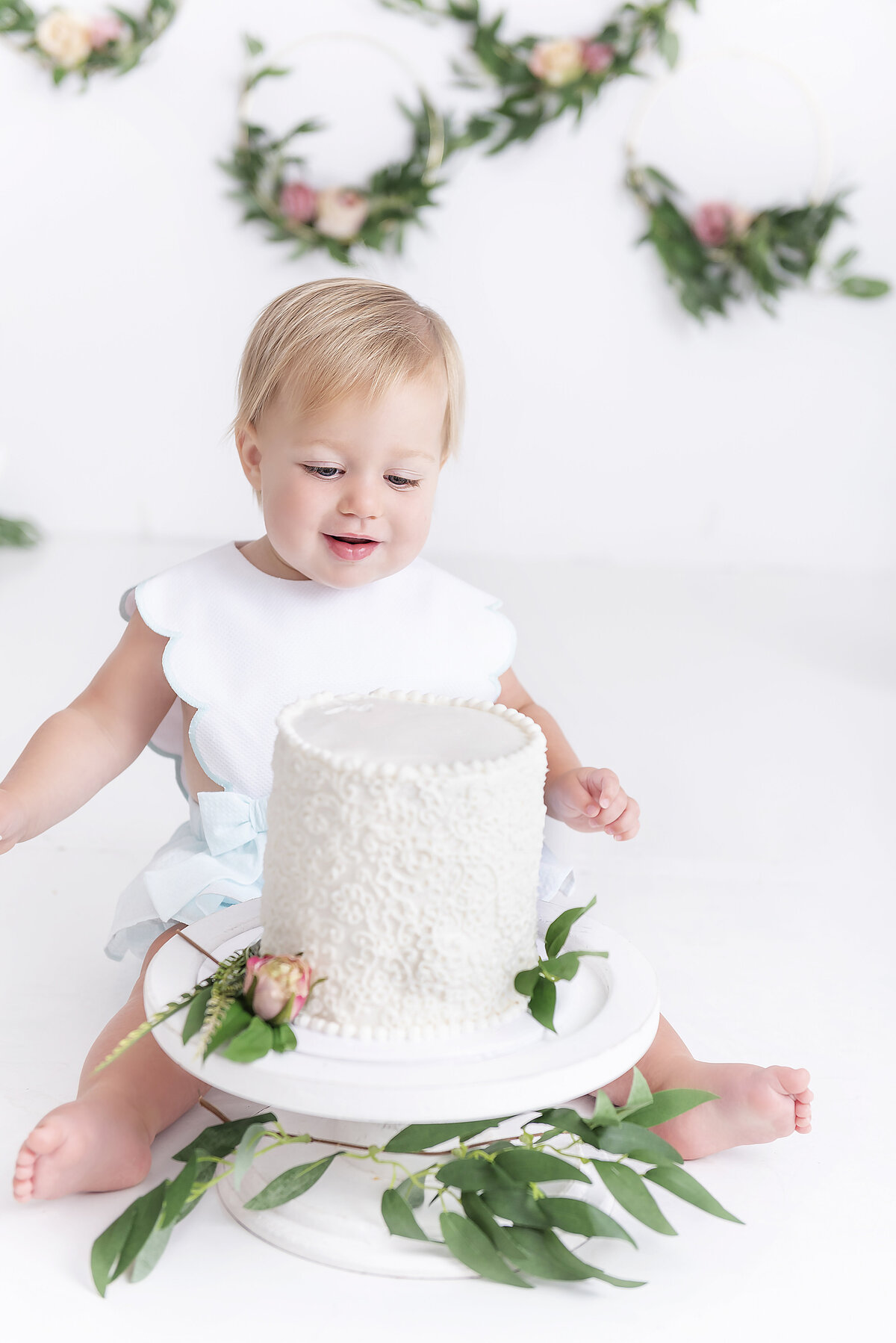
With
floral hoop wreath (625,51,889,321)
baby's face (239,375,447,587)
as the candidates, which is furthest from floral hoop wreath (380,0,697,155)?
baby's face (239,375,447,587)

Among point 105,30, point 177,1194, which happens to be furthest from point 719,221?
point 177,1194

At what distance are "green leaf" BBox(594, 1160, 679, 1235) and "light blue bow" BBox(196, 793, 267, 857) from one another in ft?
1.46

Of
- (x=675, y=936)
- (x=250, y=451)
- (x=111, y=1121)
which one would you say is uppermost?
(x=250, y=451)

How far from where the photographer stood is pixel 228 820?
44.4 inches

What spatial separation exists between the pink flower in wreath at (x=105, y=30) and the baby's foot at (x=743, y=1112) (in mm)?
2960

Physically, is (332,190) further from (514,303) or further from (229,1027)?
(229,1027)

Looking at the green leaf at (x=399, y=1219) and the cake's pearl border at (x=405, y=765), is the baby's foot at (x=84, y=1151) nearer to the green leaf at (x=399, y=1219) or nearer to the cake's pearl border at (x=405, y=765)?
the green leaf at (x=399, y=1219)

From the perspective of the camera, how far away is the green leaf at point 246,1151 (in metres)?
A: 0.80

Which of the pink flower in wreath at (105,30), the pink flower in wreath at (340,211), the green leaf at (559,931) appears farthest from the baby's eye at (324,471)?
the pink flower in wreath at (105,30)

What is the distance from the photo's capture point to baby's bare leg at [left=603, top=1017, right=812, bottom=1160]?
94cm

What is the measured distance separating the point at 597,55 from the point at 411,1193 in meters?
2.97

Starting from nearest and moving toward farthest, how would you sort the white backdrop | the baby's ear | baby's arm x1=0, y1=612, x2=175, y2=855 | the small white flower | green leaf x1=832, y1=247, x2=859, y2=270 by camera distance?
baby's arm x1=0, y1=612, x2=175, y2=855, the baby's ear, the small white flower, the white backdrop, green leaf x1=832, y1=247, x2=859, y2=270

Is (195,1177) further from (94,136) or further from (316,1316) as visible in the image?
(94,136)

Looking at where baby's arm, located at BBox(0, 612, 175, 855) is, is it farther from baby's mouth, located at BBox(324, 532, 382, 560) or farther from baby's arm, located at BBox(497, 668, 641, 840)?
baby's arm, located at BBox(497, 668, 641, 840)
